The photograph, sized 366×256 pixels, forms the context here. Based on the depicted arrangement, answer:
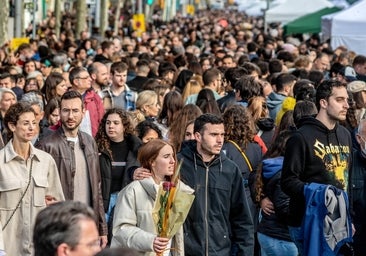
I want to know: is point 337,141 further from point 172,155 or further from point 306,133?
point 172,155

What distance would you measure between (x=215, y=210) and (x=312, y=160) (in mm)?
716

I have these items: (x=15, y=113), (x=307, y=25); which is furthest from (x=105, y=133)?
(x=307, y=25)

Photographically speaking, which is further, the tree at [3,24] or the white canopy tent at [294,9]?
the white canopy tent at [294,9]

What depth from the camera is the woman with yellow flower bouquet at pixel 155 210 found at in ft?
23.8

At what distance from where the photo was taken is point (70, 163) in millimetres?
9414

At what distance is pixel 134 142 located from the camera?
417 inches

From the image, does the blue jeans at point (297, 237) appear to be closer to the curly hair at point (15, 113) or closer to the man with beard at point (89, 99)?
the curly hair at point (15, 113)

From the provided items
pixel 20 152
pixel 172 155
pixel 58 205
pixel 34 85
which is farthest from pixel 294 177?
pixel 34 85

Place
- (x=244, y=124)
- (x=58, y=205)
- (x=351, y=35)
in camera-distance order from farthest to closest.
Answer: (x=351, y=35) < (x=244, y=124) < (x=58, y=205)

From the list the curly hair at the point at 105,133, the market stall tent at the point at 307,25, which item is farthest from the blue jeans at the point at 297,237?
the market stall tent at the point at 307,25

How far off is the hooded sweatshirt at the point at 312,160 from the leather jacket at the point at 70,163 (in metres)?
1.76

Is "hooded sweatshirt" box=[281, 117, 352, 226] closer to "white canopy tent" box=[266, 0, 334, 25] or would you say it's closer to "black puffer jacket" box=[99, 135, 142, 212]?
"black puffer jacket" box=[99, 135, 142, 212]

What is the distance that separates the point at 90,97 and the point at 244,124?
3439mm

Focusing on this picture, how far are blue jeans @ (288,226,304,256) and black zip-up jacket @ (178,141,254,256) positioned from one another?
0.94ft
